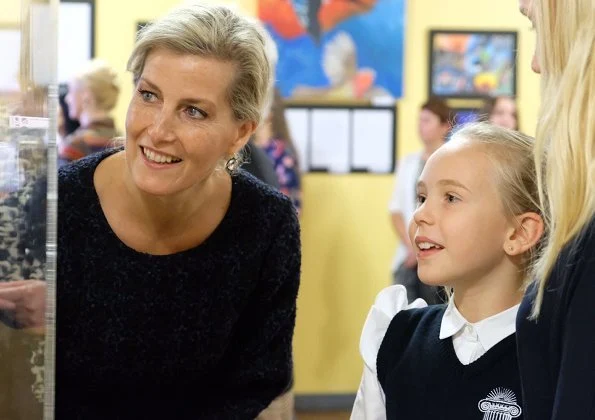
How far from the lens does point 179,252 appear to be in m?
2.05

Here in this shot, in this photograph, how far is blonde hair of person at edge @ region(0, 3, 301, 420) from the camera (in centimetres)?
192

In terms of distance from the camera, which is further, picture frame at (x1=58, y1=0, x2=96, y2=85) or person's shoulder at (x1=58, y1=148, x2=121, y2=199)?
picture frame at (x1=58, y1=0, x2=96, y2=85)

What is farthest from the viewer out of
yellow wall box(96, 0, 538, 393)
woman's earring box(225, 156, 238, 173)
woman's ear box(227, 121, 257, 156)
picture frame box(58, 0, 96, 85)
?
yellow wall box(96, 0, 538, 393)

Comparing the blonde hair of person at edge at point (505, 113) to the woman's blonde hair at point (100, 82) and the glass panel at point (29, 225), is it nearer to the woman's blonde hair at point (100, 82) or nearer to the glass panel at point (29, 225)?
the woman's blonde hair at point (100, 82)

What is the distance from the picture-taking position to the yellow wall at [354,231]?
562 centimetres

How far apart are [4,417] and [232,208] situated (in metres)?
0.74

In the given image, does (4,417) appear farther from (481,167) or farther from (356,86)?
(356,86)

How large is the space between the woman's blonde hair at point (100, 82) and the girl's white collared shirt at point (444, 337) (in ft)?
8.74

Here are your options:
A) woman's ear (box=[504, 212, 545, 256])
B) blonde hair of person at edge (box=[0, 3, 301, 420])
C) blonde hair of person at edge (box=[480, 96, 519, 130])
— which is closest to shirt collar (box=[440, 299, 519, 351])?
woman's ear (box=[504, 212, 545, 256])

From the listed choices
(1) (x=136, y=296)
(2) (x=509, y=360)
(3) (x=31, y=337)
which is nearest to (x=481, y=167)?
(2) (x=509, y=360)

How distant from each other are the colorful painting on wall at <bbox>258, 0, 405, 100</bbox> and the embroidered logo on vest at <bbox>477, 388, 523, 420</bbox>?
3841 mm

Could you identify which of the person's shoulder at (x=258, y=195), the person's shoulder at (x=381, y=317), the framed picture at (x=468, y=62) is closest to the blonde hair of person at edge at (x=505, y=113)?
the framed picture at (x=468, y=62)

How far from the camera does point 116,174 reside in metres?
2.06

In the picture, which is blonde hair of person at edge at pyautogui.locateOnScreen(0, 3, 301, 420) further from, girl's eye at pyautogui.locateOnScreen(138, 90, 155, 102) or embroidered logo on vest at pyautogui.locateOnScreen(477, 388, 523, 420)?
embroidered logo on vest at pyautogui.locateOnScreen(477, 388, 523, 420)
